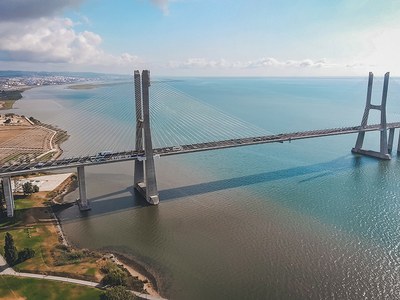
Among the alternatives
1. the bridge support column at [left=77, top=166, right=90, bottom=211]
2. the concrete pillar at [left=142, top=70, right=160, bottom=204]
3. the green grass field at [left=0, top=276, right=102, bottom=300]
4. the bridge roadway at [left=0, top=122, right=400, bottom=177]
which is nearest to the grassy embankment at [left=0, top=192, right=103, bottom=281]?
the green grass field at [left=0, top=276, right=102, bottom=300]

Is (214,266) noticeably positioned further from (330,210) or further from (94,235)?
(330,210)

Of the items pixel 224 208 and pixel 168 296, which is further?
pixel 224 208

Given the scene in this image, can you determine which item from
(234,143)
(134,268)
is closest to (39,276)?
(134,268)

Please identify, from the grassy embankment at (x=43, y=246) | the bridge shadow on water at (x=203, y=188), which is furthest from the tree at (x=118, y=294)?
the bridge shadow on water at (x=203, y=188)

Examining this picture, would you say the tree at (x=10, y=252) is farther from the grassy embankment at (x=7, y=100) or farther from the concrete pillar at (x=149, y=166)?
the grassy embankment at (x=7, y=100)

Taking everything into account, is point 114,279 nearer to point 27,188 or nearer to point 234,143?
point 27,188

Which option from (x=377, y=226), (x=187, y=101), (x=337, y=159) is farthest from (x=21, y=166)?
(x=187, y=101)
